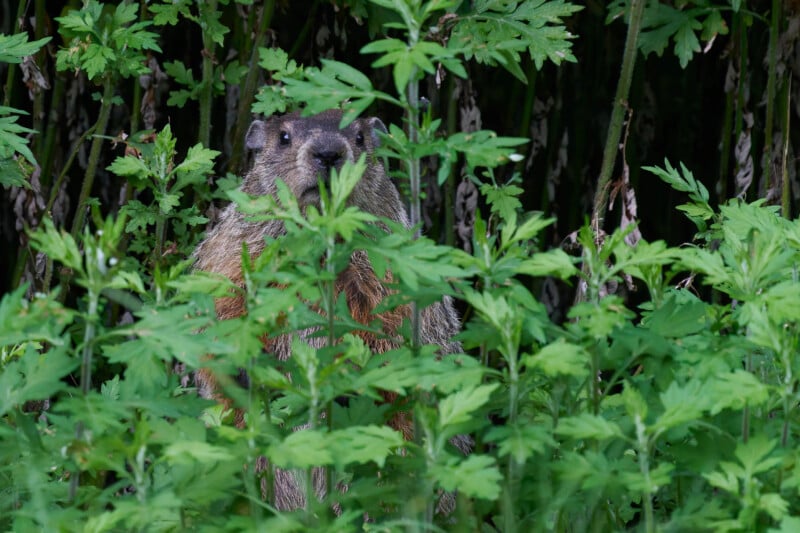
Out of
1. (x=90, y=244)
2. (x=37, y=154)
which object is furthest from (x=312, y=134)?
(x=90, y=244)

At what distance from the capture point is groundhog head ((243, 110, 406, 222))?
4.43 meters

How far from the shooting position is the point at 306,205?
14.9 ft

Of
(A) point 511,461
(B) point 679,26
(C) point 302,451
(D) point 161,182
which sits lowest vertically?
(A) point 511,461

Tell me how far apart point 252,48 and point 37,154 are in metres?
0.98

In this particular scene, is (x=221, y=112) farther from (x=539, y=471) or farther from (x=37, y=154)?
(x=539, y=471)

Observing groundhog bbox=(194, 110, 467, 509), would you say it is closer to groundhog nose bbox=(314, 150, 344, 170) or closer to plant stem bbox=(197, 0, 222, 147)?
groundhog nose bbox=(314, 150, 344, 170)

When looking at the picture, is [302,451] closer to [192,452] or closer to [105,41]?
[192,452]

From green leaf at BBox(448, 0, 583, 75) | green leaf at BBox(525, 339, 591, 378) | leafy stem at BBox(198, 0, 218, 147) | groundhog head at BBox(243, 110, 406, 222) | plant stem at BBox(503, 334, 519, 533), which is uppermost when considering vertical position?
green leaf at BBox(448, 0, 583, 75)

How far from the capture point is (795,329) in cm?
253

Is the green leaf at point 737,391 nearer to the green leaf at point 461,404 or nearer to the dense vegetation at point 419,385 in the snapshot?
the dense vegetation at point 419,385

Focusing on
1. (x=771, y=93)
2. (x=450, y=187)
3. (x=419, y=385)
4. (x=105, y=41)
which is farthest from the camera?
(x=450, y=187)

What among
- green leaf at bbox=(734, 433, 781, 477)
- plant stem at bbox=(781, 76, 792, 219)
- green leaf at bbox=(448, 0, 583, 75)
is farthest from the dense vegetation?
plant stem at bbox=(781, 76, 792, 219)

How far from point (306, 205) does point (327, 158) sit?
0.22m

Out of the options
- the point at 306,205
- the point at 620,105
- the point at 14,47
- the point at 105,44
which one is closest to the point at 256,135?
the point at 306,205
